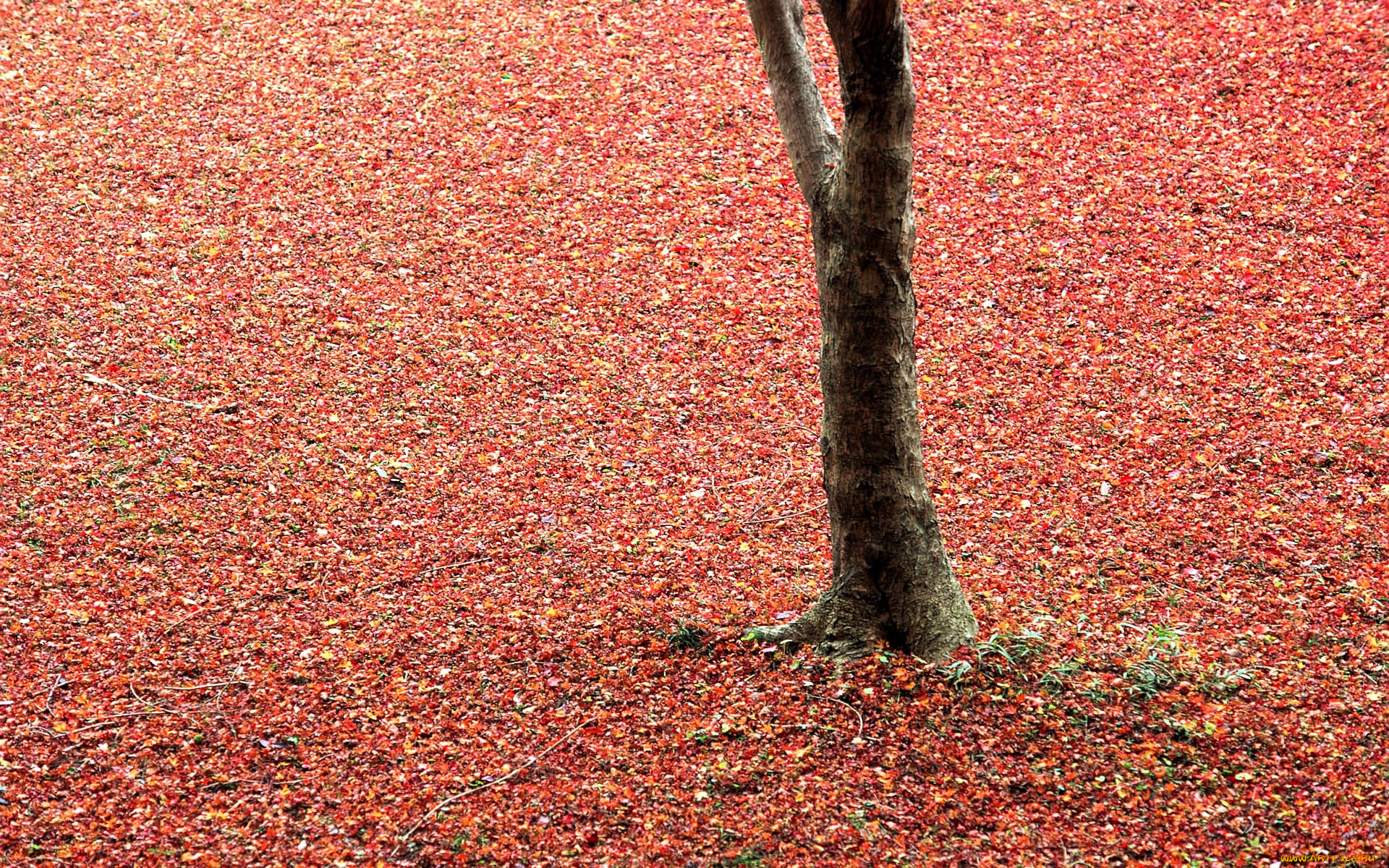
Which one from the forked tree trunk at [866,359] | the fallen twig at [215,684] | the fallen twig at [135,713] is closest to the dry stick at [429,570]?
the fallen twig at [215,684]

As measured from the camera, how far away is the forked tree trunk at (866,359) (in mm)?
3547

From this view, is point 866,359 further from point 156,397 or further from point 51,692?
point 156,397

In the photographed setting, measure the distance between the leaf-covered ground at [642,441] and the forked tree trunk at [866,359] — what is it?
0.61 feet

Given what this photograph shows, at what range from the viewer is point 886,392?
149 inches

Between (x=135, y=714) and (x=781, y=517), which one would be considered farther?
(x=781, y=517)

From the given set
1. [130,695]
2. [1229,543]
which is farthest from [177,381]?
[1229,543]

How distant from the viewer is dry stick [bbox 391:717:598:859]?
3322 millimetres

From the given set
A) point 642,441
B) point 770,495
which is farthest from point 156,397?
point 770,495

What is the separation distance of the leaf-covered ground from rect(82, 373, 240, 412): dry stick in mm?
38

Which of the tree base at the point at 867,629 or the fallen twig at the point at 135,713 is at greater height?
the fallen twig at the point at 135,713

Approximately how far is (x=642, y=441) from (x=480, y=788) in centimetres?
245

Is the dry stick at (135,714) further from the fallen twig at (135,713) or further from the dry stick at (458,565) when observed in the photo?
the dry stick at (458,565)

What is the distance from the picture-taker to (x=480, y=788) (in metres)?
3.52

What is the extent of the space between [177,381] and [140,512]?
109cm
